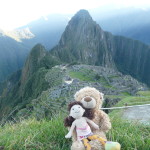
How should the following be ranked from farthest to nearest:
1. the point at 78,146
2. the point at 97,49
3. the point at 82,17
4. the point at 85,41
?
1. the point at 97,49
2. the point at 82,17
3. the point at 85,41
4. the point at 78,146

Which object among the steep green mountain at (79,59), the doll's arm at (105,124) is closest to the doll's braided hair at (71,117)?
the doll's arm at (105,124)

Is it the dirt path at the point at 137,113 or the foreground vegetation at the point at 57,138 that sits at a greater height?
the foreground vegetation at the point at 57,138

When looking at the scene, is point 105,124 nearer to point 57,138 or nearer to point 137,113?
point 57,138

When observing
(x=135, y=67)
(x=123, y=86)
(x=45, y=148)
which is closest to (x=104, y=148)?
(x=45, y=148)

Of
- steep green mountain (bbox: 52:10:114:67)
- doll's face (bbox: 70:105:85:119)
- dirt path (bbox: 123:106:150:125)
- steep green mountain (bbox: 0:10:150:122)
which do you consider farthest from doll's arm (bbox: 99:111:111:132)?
steep green mountain (bbox: 52:10:114:67)

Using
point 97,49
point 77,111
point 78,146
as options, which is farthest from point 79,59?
point 78,146

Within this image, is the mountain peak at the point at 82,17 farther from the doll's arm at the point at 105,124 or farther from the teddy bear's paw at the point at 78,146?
the teddy bear's paw at the point at 78,146

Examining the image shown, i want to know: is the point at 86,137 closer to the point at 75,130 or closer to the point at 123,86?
the point at 75,130
